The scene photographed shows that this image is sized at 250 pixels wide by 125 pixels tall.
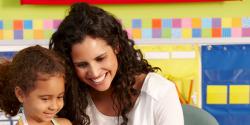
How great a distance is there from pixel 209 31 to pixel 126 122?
777 millimetres

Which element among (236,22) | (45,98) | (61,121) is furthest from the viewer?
(236,22)

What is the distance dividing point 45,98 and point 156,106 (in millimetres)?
381

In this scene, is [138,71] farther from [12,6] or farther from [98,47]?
[12,6]

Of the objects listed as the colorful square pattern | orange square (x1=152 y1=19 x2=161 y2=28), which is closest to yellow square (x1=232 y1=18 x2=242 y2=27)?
the colorful square pattern

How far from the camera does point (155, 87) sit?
1.40m

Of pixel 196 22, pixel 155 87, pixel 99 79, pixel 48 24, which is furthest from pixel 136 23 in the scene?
pixel 99 79

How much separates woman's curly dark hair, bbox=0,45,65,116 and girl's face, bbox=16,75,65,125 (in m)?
0.01

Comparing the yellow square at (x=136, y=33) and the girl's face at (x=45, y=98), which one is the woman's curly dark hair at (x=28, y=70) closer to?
the girl's face at (x=45, y=98)

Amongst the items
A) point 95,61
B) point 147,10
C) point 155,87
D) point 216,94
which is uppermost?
point 147,10

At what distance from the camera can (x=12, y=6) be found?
1.96m

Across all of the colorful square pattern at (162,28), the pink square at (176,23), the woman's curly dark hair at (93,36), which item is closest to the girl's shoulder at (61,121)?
the woman's curly dark hair at (93,36)

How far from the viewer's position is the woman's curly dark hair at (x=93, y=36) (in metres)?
1.26

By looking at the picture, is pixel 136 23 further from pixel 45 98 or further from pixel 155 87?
pixel 45 98

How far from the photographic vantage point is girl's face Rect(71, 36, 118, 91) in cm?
124
